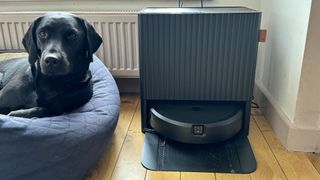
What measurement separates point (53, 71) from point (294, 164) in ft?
3.23

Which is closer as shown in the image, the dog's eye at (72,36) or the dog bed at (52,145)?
the dog bed at (52,145)

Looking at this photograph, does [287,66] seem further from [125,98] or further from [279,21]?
[125,98]

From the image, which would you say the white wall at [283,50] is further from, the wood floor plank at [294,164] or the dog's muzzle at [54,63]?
the dog's muzzle at [54,63]

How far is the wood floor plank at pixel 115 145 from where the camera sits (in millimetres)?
1161

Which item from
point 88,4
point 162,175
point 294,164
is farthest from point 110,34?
point 294,164

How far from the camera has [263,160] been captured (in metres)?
1.24

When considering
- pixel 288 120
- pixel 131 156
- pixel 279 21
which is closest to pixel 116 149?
pixel 131 156

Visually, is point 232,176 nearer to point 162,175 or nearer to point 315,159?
point 162,175

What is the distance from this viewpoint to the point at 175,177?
3.73 feet

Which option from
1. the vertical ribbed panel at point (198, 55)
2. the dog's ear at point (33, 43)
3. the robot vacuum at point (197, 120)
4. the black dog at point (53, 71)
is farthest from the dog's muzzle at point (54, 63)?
the robot vacuum at point (197, 120)

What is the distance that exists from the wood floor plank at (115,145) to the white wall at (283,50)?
29.2 inches

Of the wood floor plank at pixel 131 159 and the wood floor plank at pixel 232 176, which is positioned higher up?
the wood floor plank at pixel 232 176

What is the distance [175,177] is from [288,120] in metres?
0.55

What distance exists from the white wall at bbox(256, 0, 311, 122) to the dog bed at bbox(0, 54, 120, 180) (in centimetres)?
77
